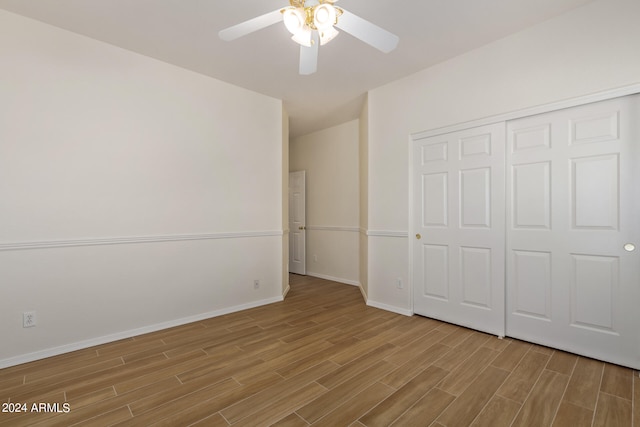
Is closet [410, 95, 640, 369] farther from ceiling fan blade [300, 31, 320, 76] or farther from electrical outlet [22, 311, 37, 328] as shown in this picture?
electrical outlet [22, 311, 37, 328]

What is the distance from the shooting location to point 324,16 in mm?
1650

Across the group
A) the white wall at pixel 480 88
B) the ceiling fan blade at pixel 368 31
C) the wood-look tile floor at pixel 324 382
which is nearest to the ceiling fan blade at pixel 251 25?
the ceiling fan blade at pixel 368 31

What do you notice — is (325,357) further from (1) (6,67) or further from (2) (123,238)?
(1) (6,67)

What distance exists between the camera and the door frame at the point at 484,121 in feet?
7.43

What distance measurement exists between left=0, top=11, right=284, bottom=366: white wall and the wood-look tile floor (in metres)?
0.42

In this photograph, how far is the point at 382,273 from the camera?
381 cm

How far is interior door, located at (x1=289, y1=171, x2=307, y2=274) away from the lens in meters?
5.88

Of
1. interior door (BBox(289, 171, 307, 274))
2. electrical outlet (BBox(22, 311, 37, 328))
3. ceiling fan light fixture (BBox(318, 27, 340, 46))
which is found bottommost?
electrical outlet (BBox(22, 311, 37, 328))

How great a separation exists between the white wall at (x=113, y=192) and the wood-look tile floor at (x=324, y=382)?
1.38 ft

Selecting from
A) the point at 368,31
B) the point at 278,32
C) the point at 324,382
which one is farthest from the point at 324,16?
the point at 324,382

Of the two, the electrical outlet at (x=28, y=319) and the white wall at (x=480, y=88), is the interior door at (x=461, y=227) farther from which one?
the electrical outlet at (x=28, y=319)

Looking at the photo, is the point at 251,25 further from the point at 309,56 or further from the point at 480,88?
the point at 480,88

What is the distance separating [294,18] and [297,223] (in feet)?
14.8

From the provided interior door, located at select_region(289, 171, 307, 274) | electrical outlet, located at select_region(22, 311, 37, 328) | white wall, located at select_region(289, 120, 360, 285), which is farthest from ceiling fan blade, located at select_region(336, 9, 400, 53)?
interior door, located at select_region(289, 171, 307, 274)
